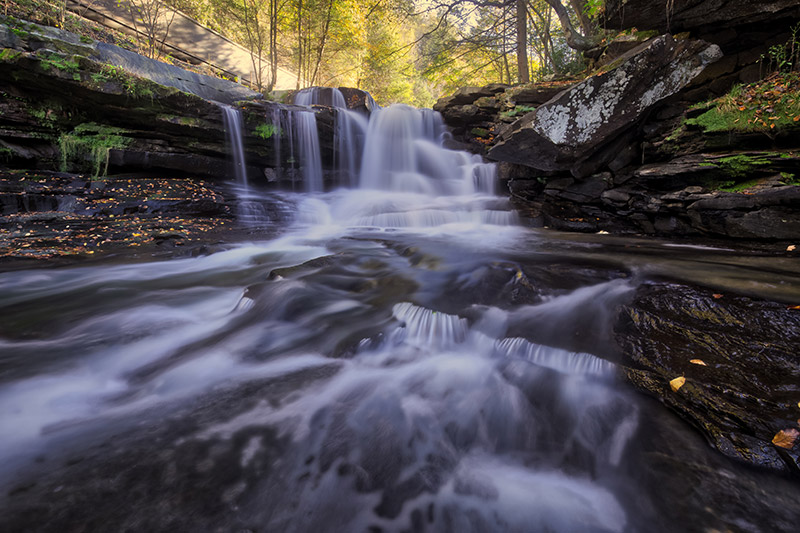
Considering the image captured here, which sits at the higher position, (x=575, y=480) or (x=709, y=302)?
(x=709, y=302)

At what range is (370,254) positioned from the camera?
522 centimetres

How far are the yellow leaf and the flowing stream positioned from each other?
0.59ft

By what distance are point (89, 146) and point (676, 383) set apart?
10661mm

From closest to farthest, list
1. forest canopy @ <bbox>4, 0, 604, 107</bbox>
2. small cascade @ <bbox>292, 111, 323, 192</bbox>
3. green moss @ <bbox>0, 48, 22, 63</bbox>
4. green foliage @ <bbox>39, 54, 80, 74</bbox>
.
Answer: green moss @ <bbox>0, 48, 22, 63</bbox>
green foliage @ <bbox>39, 54, 80, 74</bbox>
small cascade @ <bbox>292, 111, 323, 192</bbox>
forest canopy @ <bbox>4, 0, 604, 107</bbox>

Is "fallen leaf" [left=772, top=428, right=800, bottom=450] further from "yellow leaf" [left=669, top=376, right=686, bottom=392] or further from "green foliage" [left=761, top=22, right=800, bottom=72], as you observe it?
"green foliage" [left=761, top=22, right=800, bottom=72]

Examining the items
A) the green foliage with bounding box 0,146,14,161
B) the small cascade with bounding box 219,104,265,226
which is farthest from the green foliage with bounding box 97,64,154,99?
the green foliage with bounding box 0,146,14,161

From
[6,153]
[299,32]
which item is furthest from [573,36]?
[299,32]

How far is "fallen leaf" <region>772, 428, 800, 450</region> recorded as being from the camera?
139 cm

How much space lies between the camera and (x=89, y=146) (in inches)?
282

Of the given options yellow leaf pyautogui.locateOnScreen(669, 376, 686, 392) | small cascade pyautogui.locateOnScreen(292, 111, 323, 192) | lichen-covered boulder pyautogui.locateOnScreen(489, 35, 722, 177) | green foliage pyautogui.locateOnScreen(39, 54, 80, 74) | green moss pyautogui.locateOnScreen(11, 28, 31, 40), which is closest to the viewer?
yellow leaf pyautogui.locateOnScreen(669, 376, 686, 392)

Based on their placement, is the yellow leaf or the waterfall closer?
the yellow leaf

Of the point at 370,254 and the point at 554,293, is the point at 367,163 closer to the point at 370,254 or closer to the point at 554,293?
the point at 370,254

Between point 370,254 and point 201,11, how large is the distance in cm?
2011

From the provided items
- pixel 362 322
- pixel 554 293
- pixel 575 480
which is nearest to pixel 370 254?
pixel 362 322
